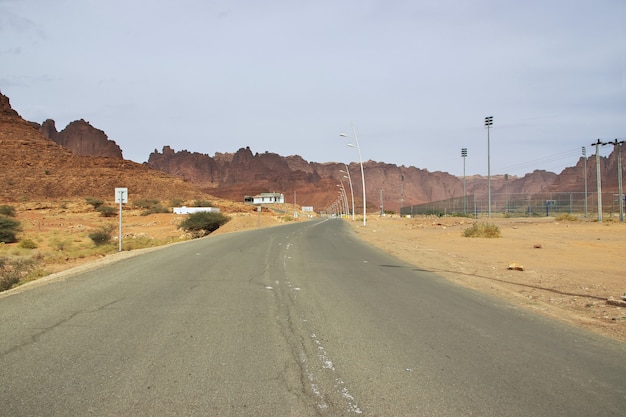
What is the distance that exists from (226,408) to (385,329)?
3.64 metres

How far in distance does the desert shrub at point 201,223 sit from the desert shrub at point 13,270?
98.3 feet

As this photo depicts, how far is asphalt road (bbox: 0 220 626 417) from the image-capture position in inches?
177

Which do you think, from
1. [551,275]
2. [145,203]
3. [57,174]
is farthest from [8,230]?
[57,174]

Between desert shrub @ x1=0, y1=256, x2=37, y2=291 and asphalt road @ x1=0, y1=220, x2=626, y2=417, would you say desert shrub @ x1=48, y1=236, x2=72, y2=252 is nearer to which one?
desert shrub @ x1=0, y1=256, x2=37, y2=291

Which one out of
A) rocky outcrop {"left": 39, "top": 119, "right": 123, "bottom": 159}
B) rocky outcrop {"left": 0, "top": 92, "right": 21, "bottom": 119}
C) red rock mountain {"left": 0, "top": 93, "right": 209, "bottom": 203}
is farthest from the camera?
rocky outcrop {"left": 39, "top": 119, "right": 123, "bottom": 159}

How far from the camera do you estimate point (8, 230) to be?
39000 millimetres

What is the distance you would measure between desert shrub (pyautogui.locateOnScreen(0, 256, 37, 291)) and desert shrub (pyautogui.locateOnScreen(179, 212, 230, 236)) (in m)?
30.0

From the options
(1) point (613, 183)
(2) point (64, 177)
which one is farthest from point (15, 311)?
(1) point (613, 183)

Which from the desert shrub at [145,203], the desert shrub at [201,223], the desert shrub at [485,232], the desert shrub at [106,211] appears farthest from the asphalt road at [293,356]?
the desert shrub at [145,203]

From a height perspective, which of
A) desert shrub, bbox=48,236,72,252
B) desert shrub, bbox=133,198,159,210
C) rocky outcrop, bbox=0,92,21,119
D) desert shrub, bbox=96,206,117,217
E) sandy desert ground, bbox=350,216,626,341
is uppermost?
rocky outcrop, bbox=0,92,21,119

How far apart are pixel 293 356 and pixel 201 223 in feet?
160

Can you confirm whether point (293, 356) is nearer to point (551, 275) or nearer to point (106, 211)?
point (551, 275)

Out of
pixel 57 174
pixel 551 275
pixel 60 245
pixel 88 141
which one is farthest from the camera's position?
pixel 88 141

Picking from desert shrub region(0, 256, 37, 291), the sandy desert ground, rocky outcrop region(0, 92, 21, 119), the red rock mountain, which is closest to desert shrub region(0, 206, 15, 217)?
the red rock mountain
